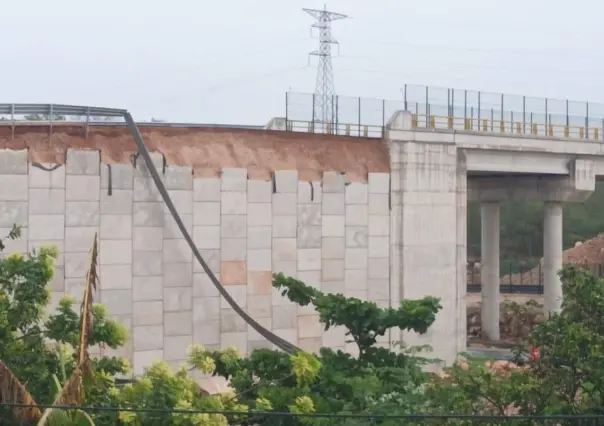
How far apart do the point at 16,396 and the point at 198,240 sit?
446 inches

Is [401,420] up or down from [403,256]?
down

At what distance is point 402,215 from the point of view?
2553 cm

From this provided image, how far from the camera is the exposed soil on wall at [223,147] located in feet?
66.3

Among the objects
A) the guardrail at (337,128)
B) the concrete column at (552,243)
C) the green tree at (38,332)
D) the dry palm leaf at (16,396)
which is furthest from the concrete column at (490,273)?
the dry palm leaf at (16,396)

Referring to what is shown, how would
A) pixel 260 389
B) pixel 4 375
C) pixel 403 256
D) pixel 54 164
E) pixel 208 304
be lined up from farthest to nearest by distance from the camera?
pixel 403 256 → pixel 208 304 → pixel 54 164 → pixel 260 389 → pixel 4 375

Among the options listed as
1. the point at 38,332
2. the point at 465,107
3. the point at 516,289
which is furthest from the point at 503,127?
the point at 516,289

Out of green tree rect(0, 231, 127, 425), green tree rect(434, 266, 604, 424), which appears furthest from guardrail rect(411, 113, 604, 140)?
green tree rect(0, 231, 127, 425)

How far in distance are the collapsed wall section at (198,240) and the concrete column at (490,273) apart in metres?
16.3

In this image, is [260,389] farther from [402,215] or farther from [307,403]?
[402,215]

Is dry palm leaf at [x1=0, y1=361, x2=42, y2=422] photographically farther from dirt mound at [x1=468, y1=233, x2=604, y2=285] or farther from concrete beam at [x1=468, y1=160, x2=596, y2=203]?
dirt mound at [x1=468, y1=233, x2=604, y2=285]

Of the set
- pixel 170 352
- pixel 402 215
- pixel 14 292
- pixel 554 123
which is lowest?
pixel 170 352

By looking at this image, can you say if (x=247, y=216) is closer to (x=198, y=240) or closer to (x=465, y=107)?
(x=198, y=240)

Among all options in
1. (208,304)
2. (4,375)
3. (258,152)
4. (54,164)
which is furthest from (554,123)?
(4,375)

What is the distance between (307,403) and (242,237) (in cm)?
1144
